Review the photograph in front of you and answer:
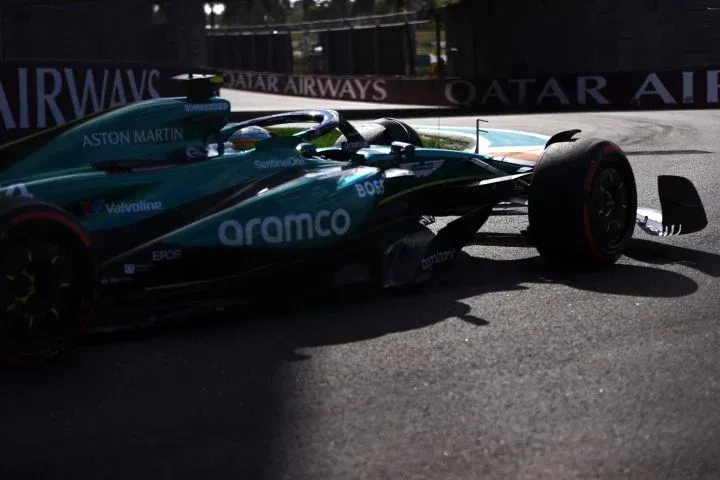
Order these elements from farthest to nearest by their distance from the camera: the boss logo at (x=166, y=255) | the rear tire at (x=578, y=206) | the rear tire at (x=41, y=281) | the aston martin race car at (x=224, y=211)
→ the rear tire at (x=578, y=206)
the boss logo at (x=166, y=255)
the aston martin race car at (x=224, y=211)
the rear tire at (x=41, y=281)

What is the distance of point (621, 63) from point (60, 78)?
1831 centimetres

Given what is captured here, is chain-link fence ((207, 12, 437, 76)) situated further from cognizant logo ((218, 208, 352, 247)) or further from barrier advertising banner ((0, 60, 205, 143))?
cognizant logo ((218, 208, 352, 247))

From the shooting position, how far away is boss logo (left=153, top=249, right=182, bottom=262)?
19.5ft

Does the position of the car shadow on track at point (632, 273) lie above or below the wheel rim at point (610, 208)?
below

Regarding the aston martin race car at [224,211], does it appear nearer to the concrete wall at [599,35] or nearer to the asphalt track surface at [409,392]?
the asphalt track surface at [409,392]

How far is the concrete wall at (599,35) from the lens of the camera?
2894 cm

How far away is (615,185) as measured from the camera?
7.52 meters

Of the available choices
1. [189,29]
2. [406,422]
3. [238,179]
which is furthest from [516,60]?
[406,422]

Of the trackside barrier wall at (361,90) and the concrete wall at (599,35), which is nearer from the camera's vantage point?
the trackside barrier wall at (361,90)

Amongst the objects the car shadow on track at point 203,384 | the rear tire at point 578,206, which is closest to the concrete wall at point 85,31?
the rear tire at point 578,206

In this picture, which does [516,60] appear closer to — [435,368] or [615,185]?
[615,185]

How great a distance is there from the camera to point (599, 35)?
96.1 ft

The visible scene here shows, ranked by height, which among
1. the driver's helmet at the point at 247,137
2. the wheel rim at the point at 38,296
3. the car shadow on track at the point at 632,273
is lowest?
the car shadow on track at the point at 632,273

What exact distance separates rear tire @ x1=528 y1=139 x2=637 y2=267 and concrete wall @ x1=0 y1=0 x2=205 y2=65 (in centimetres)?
1232
